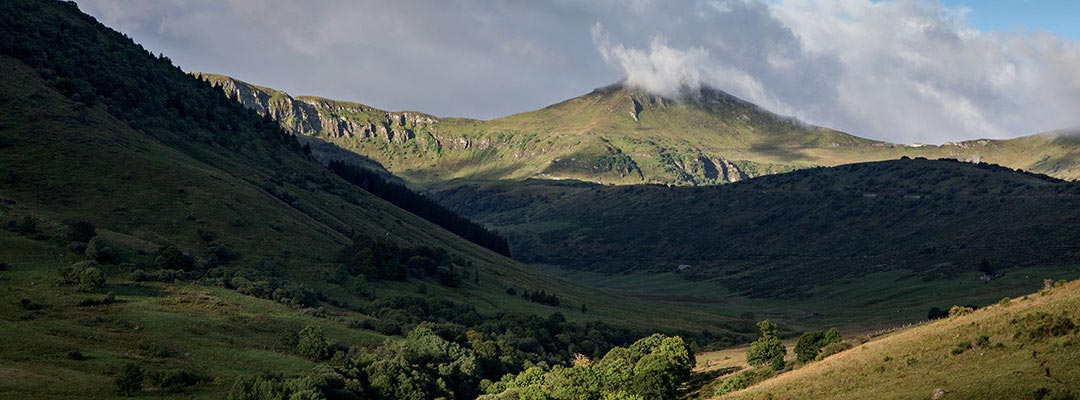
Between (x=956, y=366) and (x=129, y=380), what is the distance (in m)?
63.4

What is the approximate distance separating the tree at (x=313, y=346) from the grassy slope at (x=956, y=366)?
46.3 meters

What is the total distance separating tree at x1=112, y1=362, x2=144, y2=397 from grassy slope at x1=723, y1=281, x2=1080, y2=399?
160 ft

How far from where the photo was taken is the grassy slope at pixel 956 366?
47.8m

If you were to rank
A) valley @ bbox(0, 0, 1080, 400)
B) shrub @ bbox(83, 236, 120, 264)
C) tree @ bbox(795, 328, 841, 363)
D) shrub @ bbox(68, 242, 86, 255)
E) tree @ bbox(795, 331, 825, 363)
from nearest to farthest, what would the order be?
valley @ bbox(0, 0, 1080, 400) → tree @ bbox(795, 331, 825, 363) → tree @ bbox(795, 328, 841, 363) → shrub @ bbox(83, 236, 120, 264) → shrub @ bbox(68, 242, 86, 255)

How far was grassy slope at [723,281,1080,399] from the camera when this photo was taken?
47.8 meters

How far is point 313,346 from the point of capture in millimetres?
90625

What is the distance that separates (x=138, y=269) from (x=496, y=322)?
182 feet

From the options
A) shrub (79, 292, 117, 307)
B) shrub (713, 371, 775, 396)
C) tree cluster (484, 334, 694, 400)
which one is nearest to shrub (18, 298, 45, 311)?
shrub (79, 292, 117, 307)

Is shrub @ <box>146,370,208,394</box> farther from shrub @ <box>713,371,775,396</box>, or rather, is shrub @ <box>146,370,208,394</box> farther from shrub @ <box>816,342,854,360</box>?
shrub @ <box>816,342,854,360</box>

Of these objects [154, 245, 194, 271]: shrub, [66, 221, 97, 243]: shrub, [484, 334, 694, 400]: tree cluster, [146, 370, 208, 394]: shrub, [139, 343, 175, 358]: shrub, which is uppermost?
[66, 221, 97, 243]: shrub

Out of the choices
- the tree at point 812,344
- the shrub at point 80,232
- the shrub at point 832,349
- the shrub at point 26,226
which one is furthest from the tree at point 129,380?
the shrub at point 832,349

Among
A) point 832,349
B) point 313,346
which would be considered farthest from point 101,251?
point 832,349

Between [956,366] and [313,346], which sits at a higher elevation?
[956,366]

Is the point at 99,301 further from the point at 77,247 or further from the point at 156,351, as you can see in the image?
the point at 77,247
